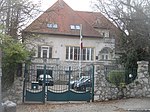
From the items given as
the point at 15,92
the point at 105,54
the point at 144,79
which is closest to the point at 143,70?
the point at 144,79

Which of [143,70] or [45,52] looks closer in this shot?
[143,70]

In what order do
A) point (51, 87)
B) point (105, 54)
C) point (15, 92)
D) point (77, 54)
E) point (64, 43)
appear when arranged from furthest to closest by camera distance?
point (105, 54) → point (77, 54) → point (64, 43) → point (51, 87) → point (15, 92)

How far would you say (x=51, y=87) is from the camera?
20078mm

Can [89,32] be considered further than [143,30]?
Yes

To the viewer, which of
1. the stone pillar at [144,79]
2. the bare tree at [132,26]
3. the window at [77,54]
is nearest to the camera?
the stone pillar at [144,79]

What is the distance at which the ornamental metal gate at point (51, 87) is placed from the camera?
18.9m

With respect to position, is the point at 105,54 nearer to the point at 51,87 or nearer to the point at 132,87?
the point at 132,87

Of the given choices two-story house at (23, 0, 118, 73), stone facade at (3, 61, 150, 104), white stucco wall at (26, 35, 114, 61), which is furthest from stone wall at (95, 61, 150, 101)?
white stucco wall at (26, 35, 114, 61)

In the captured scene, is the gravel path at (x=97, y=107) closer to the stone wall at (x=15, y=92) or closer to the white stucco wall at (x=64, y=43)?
the stone wall at (x=15, y=92)

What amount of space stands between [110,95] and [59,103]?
3362 millimetres

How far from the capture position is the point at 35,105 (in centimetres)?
1811

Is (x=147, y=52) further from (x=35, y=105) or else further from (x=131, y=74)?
(x=35, y=105)

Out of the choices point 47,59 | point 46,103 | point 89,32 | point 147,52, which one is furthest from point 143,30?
point 89,32

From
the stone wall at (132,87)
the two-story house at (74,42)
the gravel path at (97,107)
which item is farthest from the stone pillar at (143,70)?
the two-story house at (74,42)
